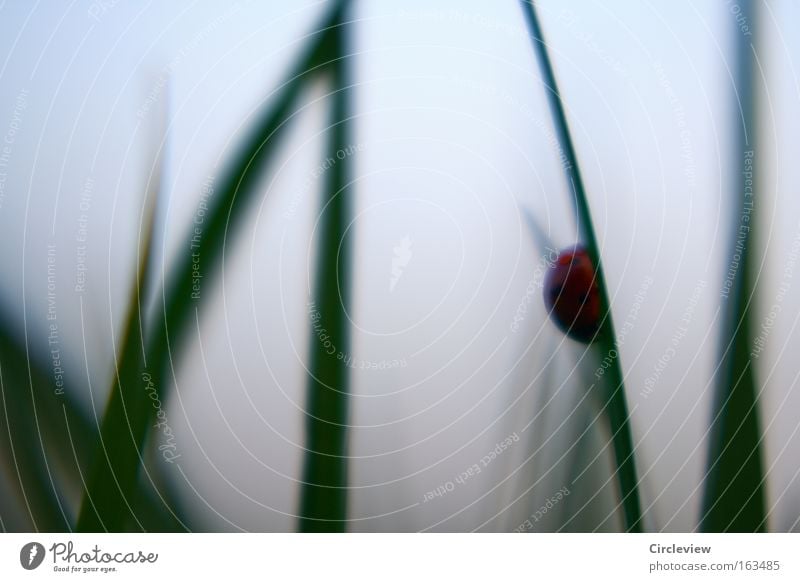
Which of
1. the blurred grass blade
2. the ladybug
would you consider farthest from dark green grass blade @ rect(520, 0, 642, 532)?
the blurred grass blade

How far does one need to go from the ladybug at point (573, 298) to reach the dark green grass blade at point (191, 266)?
25 cm

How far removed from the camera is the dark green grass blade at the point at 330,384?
54 centimetres

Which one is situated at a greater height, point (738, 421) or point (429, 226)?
point (429, 226)

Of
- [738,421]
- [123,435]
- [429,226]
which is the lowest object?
[738,421]

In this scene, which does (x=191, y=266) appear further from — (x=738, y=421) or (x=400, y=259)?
(x=738, y=421)

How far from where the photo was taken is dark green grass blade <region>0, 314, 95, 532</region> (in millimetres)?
528

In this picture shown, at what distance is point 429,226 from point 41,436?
352mm

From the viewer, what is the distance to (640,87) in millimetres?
557

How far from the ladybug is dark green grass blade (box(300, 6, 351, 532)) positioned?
168 millimetres

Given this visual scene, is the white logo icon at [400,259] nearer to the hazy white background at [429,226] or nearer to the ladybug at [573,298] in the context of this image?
the hazy white background at [429,226]

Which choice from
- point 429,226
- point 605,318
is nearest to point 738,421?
point 605,318

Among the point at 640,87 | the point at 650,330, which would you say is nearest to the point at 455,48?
the point at 640,87

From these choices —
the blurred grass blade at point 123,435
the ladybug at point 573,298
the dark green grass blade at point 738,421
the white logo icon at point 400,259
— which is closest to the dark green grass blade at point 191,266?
the blurred grass blade at point 123,435

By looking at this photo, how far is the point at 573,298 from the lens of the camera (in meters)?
0.55
